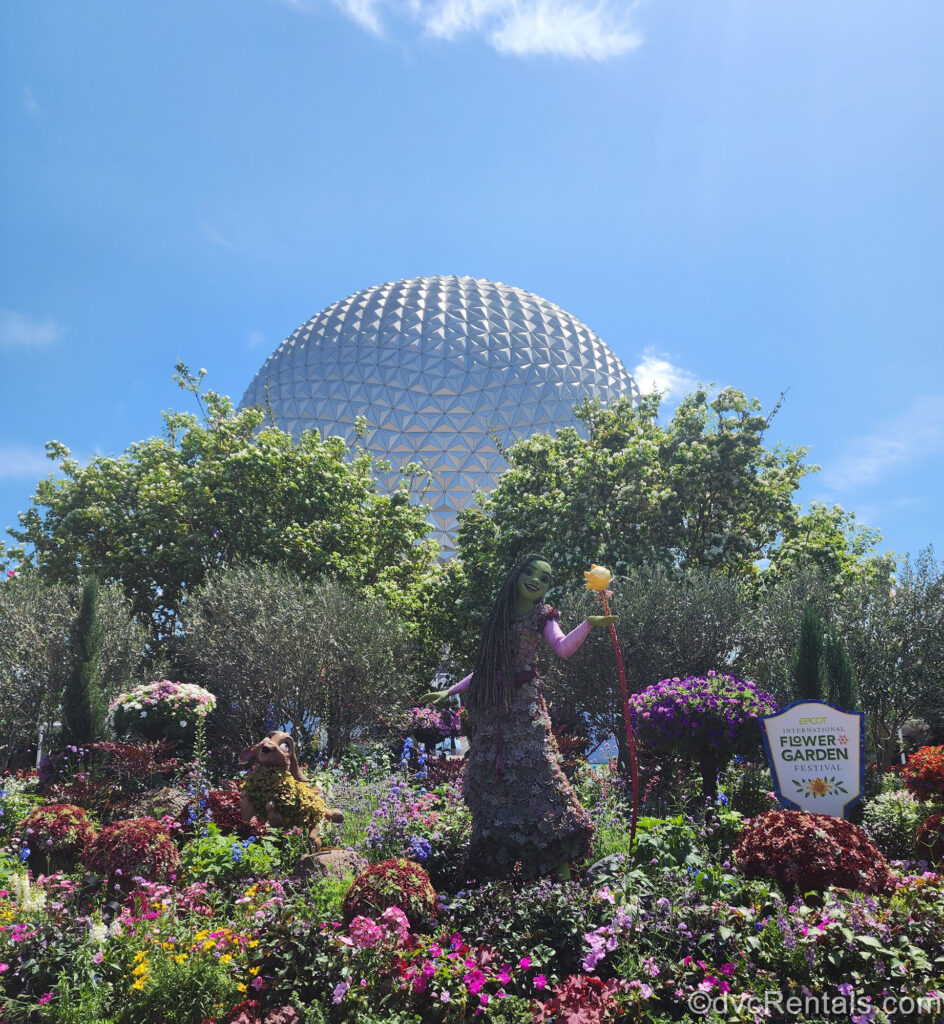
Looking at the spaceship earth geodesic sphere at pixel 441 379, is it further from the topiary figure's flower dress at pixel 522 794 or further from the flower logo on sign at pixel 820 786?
the topiary figure's flower dress at pixel 522 794

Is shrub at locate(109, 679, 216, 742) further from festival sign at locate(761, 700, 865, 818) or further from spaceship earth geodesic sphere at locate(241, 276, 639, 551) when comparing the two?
spaceship earth geodesic sphere at locate(241, 276, 639, 551)

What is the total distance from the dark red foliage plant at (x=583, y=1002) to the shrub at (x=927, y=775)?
17.7 ft

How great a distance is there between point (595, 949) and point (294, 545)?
15875 mm

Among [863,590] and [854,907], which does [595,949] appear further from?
[863,590]

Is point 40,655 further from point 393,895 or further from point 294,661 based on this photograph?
point 393,895

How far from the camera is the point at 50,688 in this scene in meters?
16.4

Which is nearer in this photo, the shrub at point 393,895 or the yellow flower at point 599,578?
the shrub at point 393,895

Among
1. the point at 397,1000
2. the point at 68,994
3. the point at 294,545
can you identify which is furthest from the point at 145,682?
the point at 397,1000

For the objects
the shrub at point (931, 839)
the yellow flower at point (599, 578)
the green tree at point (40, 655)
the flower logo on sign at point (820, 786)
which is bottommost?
the shrub at point (931, 839)

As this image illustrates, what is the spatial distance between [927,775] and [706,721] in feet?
7.66

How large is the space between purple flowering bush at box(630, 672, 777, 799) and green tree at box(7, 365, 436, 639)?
1103cm

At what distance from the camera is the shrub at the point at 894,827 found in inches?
303

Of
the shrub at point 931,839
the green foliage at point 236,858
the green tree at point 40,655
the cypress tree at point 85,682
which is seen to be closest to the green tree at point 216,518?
the green tree at point 40,655

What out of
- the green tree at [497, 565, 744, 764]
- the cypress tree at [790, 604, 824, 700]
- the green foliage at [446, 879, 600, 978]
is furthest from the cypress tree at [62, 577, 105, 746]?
the cypress tree at [790, 604, 824, 700]
